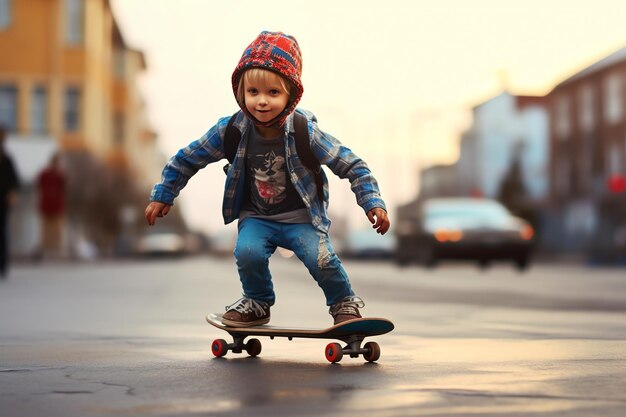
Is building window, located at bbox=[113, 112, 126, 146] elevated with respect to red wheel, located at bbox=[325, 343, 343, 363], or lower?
elevated

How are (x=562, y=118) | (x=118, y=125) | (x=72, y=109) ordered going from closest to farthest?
(x=72, y=109)
(x=118, y=125)
(x=562, y=118)

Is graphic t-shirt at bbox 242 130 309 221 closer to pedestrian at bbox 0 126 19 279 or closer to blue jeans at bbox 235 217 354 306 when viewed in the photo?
blue jeans at bbox 235 217 354 306

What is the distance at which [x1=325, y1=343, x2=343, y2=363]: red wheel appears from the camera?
19.6 ft

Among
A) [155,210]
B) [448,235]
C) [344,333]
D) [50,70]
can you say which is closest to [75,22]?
[50,70]

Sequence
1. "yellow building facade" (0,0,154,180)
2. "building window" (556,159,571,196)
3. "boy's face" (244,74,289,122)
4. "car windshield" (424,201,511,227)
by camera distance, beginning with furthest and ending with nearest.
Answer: "building window" (556,159,571,196) → "yellow building facade" (0,0,154,180) → "car windshield" (424,201,511,227) → "boy's face" (244,74,289,122)

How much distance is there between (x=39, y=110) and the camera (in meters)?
53.6

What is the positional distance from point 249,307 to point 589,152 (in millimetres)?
55476

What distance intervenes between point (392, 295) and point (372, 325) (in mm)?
8366

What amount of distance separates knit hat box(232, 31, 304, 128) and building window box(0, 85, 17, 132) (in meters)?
47.7

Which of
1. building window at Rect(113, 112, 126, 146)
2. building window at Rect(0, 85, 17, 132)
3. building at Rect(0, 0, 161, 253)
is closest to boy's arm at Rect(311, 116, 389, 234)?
building at Rect(0, 0, 161, 253)

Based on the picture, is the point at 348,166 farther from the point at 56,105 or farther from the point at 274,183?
the point at 56,105

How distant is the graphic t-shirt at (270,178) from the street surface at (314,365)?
769 millimetres

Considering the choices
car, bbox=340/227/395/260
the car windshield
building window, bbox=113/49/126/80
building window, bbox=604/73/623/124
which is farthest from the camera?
building window, bbox=113/49/126/80

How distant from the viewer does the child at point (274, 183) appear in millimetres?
6152
